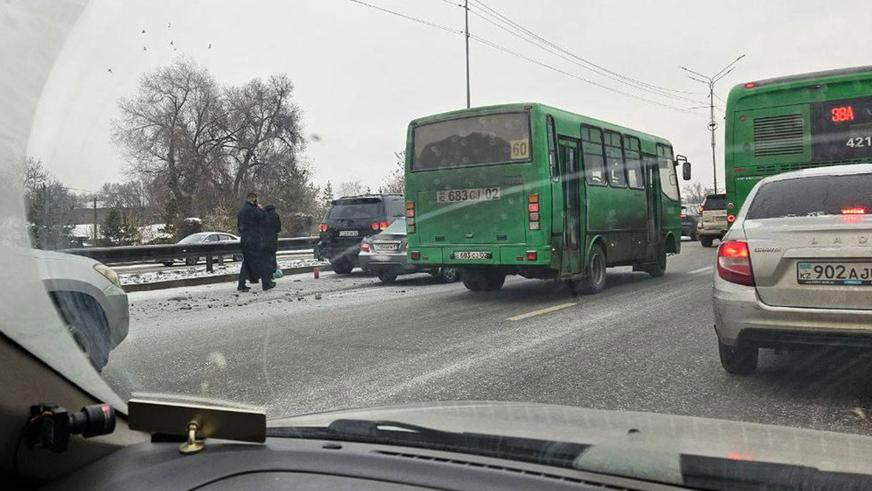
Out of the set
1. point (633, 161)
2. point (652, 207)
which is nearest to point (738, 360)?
point (633, 161)

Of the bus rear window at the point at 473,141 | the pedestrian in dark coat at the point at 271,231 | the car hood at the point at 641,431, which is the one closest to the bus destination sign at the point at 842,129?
the bus rear window at the point at 473,141

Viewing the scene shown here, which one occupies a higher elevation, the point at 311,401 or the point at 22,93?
the point at 22,93

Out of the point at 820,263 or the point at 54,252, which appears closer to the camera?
the point at 54,252

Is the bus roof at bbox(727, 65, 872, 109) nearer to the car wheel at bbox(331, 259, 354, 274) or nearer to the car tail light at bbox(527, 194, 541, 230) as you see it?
the car tail light at bbox(527, 194, 541, 230)

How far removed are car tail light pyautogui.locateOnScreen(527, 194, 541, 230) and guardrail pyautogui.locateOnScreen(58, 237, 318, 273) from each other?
4176 millimetres

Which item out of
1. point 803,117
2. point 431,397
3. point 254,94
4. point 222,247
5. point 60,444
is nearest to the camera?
point 60,444

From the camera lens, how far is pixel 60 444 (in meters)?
1.70

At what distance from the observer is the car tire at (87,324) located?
2.15 m

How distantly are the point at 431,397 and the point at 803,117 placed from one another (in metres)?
9.12

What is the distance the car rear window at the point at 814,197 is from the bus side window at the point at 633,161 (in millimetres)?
6653

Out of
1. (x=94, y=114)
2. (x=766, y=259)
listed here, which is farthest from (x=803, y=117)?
(x=94, y=114)

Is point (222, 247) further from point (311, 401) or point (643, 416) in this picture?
point (643, 416)

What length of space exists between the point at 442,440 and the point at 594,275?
31.3ft

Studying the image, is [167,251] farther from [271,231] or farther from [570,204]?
[570,204]
